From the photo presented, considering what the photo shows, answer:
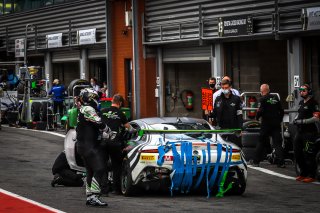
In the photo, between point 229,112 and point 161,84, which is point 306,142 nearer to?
point 229,112

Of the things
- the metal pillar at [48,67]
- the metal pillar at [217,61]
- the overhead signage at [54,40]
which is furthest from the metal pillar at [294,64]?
the metal pillar at [48,67]

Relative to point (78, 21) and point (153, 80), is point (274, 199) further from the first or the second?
point (78, 21)

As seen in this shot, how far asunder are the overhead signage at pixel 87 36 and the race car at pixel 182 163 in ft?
71.5

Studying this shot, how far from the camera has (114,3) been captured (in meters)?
35.0

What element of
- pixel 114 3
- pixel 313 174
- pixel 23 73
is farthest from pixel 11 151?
pixel 114 3

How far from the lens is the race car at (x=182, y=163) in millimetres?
13789

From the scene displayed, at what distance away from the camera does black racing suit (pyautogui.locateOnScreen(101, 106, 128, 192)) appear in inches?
568

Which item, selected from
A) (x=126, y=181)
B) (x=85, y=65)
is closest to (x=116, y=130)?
(x=126, y=181)

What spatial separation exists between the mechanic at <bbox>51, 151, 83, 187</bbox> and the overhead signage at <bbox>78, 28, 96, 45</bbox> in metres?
20.7

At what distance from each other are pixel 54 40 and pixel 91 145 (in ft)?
89.4

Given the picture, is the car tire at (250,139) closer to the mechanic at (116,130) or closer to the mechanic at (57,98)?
the mechanic at (116,130)

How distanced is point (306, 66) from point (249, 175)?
23.2 ft

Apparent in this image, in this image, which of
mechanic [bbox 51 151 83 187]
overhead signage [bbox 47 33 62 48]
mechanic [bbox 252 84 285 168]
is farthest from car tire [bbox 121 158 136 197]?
overhead signage [bbox 47 33 62 48]

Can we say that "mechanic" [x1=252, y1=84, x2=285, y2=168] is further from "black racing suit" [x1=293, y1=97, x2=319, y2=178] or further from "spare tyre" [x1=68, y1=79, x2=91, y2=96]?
"spare tyre" [x1=68, y1=79, x2=91, y2=96]
